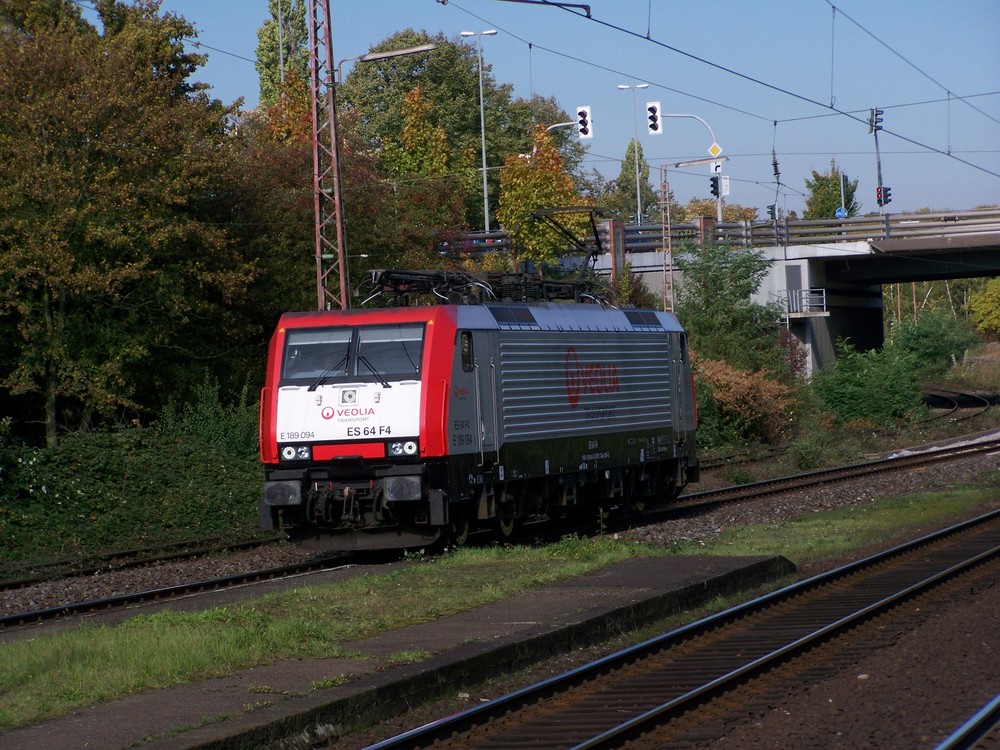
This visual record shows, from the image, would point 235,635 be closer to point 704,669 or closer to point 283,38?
point 704,669

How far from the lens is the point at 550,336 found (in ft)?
62.2

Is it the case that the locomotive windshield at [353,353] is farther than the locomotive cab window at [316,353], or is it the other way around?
the locomotive cab window at [316,353]

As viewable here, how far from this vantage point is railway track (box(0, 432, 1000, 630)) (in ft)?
44.0

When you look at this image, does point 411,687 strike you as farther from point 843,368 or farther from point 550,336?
point 843,368

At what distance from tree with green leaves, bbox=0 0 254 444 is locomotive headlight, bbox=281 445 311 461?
729 cm

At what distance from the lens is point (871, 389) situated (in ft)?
141

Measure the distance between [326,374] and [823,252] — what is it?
31.8 m

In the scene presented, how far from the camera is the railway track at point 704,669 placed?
7.93 metres

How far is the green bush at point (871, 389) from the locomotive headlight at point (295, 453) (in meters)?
29.5

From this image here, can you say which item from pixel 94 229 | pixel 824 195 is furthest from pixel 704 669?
pixel 824 195

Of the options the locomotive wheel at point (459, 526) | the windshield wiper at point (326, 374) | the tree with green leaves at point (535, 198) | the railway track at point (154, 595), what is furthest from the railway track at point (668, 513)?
the tree with green leaves at point (535, 198)

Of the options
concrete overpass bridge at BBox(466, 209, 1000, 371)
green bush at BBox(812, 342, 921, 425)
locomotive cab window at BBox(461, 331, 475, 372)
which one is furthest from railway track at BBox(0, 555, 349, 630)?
green bush at BBox(812, 342, 921, 425)

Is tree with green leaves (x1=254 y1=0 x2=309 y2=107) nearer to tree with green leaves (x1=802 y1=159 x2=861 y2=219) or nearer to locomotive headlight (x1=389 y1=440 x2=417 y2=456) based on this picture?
tree with green leaves (x1=802 y1=159 x2=861 y2=219)

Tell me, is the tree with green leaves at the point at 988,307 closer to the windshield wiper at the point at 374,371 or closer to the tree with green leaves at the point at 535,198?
the tree with green leaves at the point at 535,198
